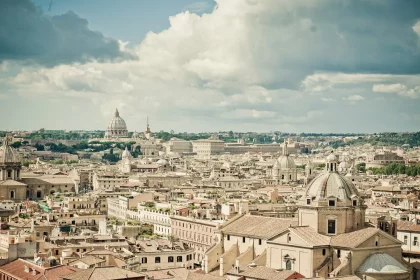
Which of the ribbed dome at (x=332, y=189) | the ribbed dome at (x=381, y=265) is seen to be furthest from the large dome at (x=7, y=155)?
the ribbed dome at (x=381, y=265)

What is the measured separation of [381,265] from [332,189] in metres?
5.15

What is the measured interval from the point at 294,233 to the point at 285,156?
96681mm

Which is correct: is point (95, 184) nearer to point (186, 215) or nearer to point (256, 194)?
point (256, 194)

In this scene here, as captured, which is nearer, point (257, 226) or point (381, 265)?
point (381, 265)

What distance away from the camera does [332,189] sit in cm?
4500

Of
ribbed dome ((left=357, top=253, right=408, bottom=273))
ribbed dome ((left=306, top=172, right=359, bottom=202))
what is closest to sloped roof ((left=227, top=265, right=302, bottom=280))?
ribbed dome ((left=357, top=253, right=408, bottom=273))

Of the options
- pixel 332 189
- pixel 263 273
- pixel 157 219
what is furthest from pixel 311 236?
pixel 157 219

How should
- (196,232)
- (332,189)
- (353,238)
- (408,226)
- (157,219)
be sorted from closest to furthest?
(353,238), (332,189), (408,226), (196,232), (157,219)

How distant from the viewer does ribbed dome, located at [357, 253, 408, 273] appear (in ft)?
136

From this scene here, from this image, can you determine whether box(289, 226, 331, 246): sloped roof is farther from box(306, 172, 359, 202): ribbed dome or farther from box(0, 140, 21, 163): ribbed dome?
box(0, 140, 21, 163): ribbed dome

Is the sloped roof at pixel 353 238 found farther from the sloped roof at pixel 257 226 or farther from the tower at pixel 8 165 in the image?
the tower at pixel 8 165

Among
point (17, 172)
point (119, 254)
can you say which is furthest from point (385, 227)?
point (17, 172)

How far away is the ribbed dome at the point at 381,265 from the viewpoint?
41406mm

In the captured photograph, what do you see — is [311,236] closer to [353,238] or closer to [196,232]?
[353,238]
